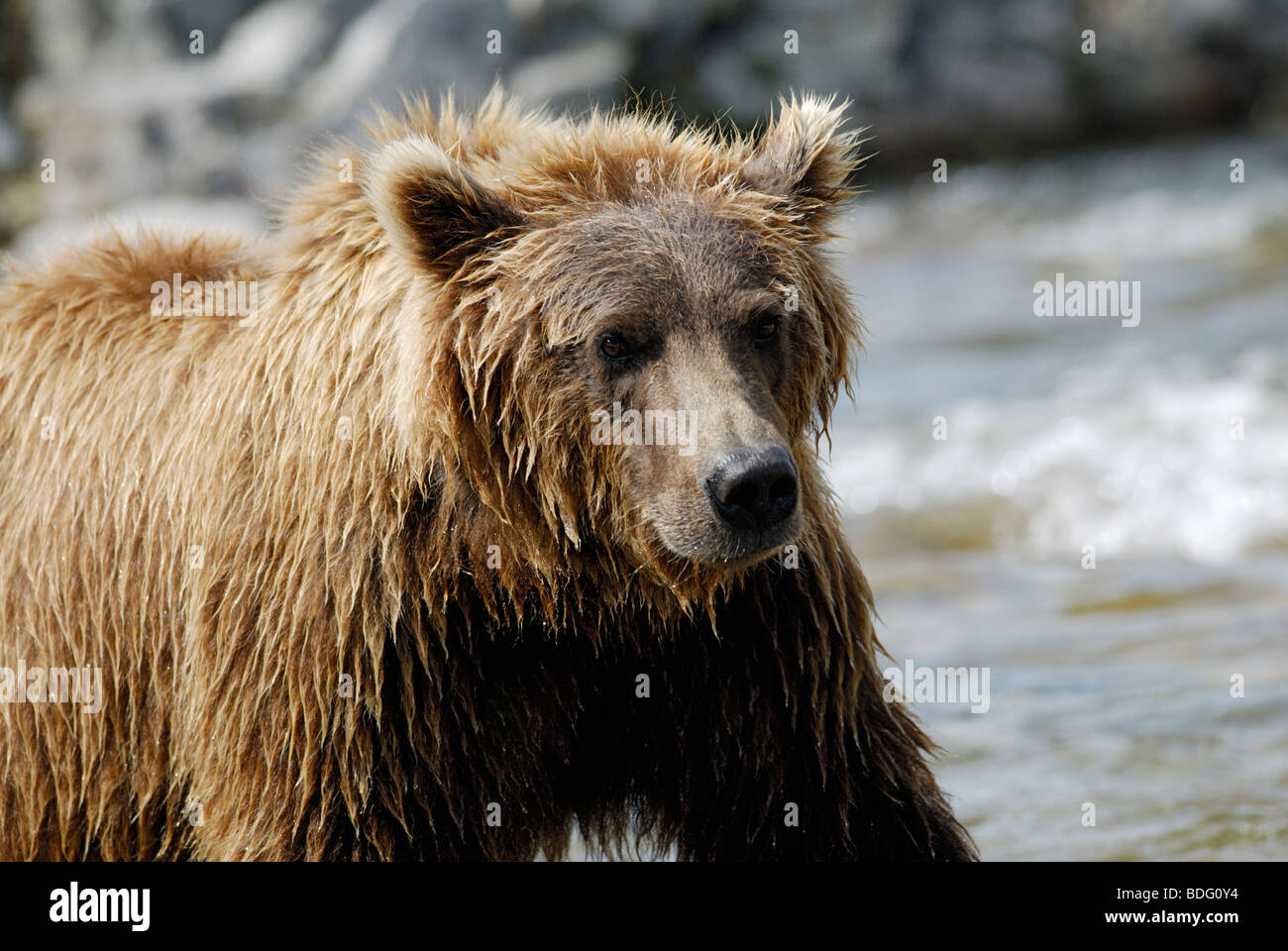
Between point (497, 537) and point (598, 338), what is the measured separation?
58 centimetres

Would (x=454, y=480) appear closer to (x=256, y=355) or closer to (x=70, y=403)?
(x=256, y=355)

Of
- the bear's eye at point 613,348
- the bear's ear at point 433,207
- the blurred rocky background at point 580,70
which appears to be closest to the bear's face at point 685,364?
the bear's eye at point 613,348

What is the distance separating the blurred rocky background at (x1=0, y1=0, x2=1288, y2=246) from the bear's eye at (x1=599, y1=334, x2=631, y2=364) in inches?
563

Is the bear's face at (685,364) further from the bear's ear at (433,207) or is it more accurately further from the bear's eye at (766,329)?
the bear's ear at (433,207)

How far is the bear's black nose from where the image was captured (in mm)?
3990

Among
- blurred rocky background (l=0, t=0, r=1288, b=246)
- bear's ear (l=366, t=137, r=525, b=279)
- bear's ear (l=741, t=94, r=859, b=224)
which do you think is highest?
blurred rocky background (l=0, t=0, r=1288, b=246)

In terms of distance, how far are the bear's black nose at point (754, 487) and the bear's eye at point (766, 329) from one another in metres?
0.44

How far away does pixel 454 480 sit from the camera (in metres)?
4.38

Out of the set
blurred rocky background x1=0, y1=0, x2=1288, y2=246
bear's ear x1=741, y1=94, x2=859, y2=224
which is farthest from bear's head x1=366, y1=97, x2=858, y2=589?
blurred rocky background x1=0, y1=0, x2=1288, y2=246

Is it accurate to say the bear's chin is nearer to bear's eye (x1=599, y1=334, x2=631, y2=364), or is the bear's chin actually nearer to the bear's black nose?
the bear's black nose

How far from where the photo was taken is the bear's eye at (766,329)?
435cm

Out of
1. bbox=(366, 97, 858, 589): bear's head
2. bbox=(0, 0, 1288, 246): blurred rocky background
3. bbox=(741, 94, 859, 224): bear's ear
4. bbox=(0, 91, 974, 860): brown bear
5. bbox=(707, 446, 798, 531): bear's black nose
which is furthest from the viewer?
bbox=(0, 0, 1288, 246): blurred rocky background

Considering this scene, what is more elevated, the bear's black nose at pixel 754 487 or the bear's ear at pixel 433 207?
the bear's ear at pixel 433 207

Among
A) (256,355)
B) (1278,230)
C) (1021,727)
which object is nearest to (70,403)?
(256,355)
